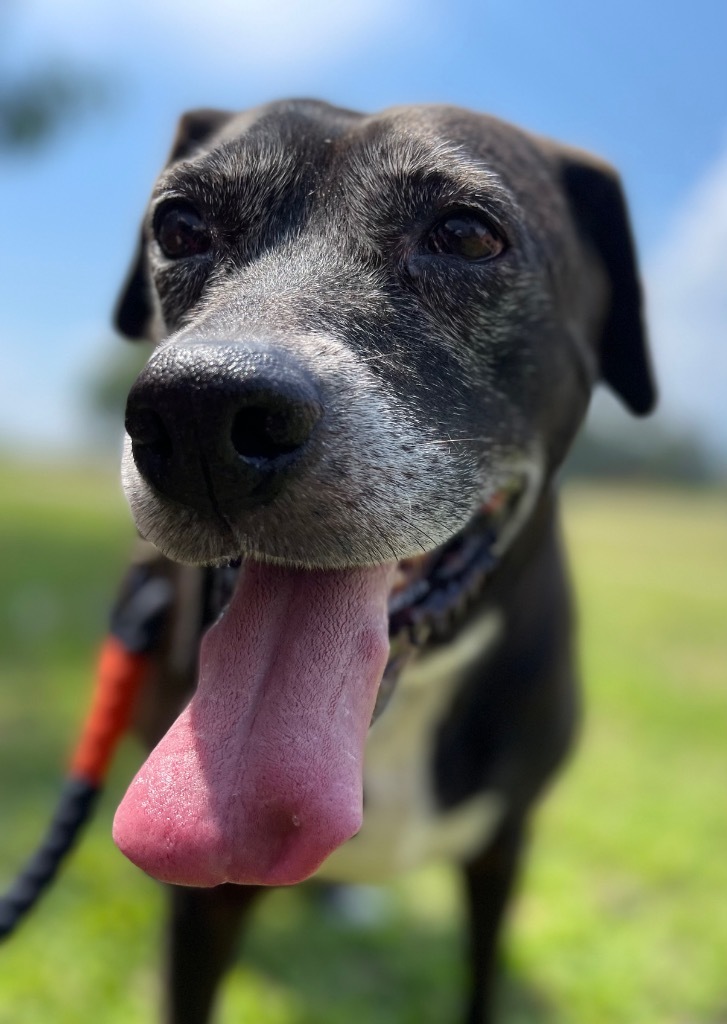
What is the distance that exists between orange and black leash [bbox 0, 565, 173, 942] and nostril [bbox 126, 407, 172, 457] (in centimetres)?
82

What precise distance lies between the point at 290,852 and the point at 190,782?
0.17 metres

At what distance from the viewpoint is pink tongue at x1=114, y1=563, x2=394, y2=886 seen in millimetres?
1271

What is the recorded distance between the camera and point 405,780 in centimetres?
203

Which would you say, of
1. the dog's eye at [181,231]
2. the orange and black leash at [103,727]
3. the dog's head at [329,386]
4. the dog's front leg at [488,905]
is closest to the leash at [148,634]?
the orange and black leash at [103,727]

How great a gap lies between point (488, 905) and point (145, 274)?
1756mm

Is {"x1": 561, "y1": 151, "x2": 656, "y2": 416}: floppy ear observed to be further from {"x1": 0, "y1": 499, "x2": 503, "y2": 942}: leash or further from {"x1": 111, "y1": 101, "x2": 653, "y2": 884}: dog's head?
{"x1": 0, "y1": 499, "x2": 503, "y2": 942}: leash

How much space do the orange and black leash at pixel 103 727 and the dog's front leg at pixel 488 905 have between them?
0.94 metres

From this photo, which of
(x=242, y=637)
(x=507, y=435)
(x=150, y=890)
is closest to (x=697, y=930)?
(x=150, y=890)

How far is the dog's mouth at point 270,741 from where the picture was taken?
1.27 m

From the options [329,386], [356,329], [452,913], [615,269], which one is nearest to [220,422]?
[329,386]

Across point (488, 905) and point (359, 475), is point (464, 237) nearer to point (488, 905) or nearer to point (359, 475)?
point (359, 475)

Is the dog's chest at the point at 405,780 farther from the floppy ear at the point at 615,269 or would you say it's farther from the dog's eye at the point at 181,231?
the dog's eye at the point at 181,231

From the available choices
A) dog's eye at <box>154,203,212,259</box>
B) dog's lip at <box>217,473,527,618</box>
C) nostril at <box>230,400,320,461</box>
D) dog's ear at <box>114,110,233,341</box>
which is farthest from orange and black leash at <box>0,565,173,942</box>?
nostril at <box>230,400,320,461</box>

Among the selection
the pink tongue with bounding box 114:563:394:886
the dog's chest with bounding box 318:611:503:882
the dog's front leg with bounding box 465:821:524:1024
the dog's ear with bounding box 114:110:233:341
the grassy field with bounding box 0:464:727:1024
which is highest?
the dog's ear with bounding box 114:110:233:341
